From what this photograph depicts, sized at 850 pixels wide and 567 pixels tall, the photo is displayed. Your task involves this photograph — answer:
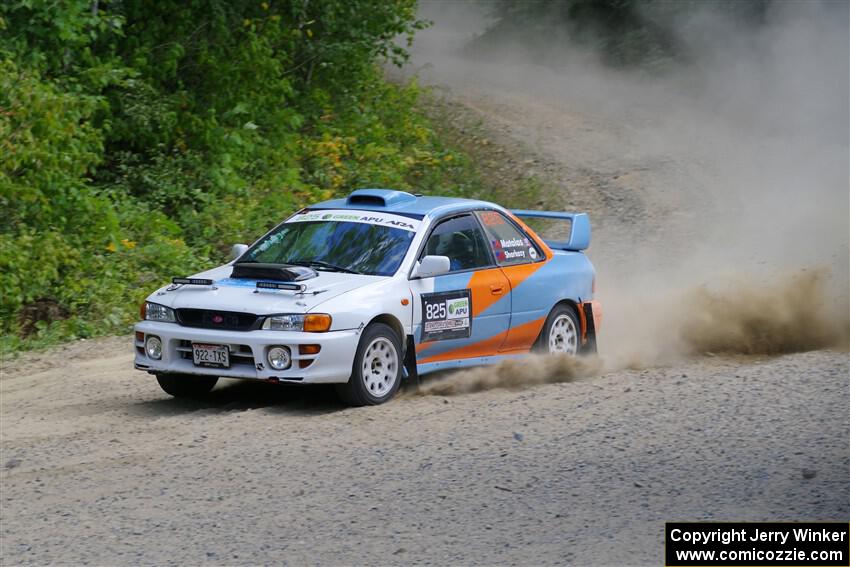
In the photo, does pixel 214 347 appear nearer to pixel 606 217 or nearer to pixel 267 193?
pixel 267 193

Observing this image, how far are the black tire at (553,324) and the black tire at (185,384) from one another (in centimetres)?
286

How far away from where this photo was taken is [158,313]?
915cm

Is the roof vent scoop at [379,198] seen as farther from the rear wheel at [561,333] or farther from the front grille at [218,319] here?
the front grille at [218,319]

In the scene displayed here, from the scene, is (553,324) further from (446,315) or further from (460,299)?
(446,315)

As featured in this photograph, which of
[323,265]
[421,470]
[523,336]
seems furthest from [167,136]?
[421,470]

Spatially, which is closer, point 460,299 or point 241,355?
point 241,355

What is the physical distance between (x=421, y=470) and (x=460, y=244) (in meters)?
3.16

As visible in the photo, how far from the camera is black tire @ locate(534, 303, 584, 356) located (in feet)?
34.9

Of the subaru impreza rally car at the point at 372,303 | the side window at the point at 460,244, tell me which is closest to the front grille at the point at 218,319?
the subaru impreza rally car at the point at 372,303

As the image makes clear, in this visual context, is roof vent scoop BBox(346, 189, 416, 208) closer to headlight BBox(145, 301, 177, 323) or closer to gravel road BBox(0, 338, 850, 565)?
gravel road BBox(0, 338, 850, 565)

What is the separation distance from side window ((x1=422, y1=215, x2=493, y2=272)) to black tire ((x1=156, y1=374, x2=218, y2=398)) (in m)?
2.02

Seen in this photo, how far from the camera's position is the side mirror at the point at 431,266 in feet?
30.9

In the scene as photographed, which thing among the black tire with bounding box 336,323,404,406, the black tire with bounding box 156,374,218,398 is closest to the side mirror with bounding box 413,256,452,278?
the black tire with bounding box 336,323,404,406

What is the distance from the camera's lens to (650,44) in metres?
31.9
